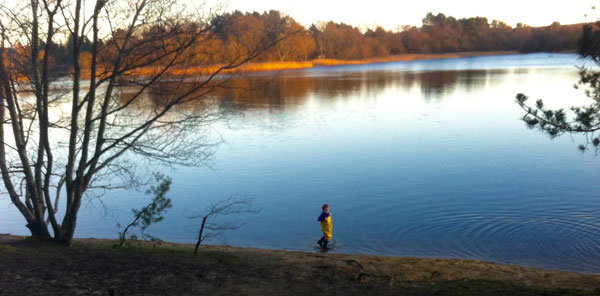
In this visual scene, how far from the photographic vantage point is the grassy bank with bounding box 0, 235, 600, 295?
5.34 meters

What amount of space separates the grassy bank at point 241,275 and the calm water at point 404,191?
174 centimetres

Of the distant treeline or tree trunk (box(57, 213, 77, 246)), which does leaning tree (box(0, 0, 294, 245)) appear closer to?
tree trunk (box(57, 213, 77, 246))

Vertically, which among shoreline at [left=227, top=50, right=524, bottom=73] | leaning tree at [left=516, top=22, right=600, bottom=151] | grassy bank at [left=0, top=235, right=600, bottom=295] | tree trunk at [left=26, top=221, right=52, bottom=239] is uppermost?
shoreline at [left=227, top=50, right=524, bottom=73]

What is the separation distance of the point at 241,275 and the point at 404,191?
283 inches

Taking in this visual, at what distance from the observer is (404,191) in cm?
1258

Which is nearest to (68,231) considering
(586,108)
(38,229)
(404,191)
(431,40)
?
(38,229)

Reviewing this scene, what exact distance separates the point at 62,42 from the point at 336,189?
25.0 feet

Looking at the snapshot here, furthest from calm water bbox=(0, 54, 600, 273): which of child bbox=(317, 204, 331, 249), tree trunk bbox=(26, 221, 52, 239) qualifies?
tree trunk bbox=(26, 221, 52, 239)

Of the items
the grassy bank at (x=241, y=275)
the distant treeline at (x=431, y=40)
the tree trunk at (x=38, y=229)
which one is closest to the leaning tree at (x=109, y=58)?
the tree trunk at (x=38, y=229)

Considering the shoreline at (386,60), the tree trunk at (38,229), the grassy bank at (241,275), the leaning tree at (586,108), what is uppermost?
the shoreline at (386,60)

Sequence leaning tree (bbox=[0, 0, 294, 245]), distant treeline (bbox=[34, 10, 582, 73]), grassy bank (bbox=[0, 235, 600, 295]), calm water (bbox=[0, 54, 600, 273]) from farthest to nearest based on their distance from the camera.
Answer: distant treeline (bbox=[34, 10, 582, 73])
calm water (bbox=[0, 54, 600, 273])
leaning tree (bbox=[0, 0, 294, 245])
grassy bank (bbox=[0, 235, 600, 295])

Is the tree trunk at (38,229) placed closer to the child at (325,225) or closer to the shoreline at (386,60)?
the child at (325,225)

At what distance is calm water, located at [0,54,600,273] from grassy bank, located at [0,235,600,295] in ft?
5.69

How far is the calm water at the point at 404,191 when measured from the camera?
9.62 m
